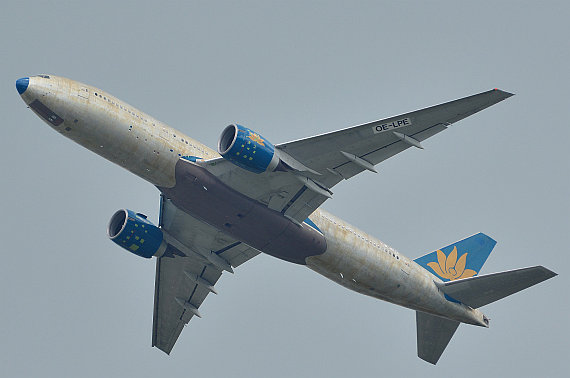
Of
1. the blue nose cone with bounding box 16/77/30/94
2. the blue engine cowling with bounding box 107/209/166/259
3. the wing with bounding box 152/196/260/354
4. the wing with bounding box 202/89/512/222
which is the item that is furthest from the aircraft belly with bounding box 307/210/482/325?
the blue nose cone with bounding box 16/77/30/94

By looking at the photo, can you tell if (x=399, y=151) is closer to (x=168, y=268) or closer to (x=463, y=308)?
(x=463, y=308)

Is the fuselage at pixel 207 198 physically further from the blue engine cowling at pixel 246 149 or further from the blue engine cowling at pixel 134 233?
the blue engine cowling at pixel 134 233

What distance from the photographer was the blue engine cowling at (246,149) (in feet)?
145

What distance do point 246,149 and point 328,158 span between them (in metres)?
5.00

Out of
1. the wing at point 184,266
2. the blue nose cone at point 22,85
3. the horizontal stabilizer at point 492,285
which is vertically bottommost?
the wing at point 184,266

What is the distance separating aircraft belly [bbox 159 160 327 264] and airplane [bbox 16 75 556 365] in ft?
0.21

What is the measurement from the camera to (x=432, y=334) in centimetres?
5700

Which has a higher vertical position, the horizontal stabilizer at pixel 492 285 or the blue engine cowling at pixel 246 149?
the horizontal stabilizer at pixel 492 285

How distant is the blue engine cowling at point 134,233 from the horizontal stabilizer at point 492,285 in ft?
60.1

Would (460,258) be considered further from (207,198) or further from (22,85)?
(22,85)

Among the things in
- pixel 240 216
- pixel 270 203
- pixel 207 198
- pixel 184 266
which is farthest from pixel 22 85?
pixel 184 266

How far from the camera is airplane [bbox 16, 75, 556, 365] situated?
44969 millimetres

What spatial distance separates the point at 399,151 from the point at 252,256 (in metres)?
13.8

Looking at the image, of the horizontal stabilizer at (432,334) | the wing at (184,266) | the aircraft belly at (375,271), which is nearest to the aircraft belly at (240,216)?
the aircraft belly at (375,271)
